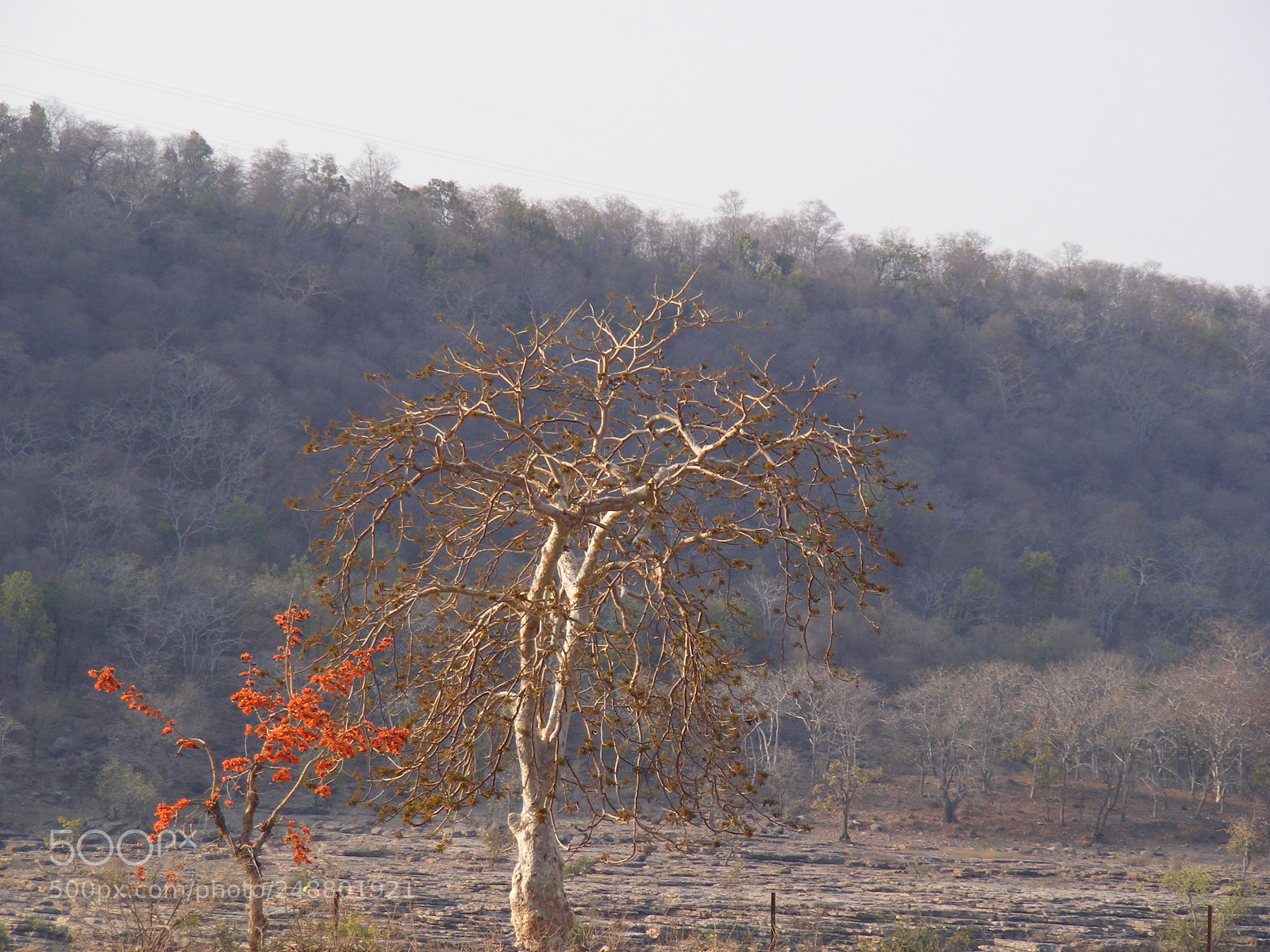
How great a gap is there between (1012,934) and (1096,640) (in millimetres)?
22696

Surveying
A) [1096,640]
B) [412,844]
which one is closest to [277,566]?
[412,844]

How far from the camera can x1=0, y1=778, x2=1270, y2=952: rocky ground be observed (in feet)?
28.7

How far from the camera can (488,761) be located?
4.76 metres

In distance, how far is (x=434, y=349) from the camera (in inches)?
1494

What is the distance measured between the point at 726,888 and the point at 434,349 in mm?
26825

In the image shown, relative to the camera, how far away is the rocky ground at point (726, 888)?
8.75 meters

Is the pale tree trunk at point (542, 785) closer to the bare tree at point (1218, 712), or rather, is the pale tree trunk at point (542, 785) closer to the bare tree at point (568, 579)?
the bare tree at point (568, 579)

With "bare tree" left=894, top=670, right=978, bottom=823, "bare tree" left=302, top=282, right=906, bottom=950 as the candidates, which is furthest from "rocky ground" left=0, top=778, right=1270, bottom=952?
"bare tree" left=302, top=282, right=906, bottom=950

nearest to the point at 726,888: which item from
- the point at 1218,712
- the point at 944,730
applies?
the point at 944,730

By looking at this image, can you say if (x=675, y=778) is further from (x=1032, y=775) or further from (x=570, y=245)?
(x=570, y=245)

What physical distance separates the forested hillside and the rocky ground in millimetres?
5769

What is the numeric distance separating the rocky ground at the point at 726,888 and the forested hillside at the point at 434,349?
577cm

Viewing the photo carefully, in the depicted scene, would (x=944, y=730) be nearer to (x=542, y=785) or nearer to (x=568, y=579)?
(x=568, y=579)

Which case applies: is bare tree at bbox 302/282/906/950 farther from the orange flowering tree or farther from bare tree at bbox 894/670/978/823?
bare tree at bbox 894/670/978/823
